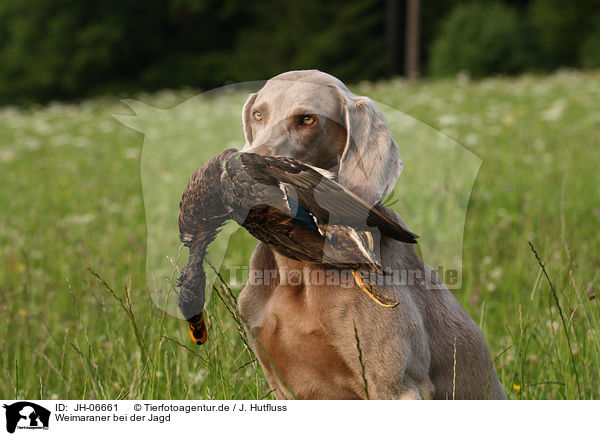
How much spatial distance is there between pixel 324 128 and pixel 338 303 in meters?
0.48

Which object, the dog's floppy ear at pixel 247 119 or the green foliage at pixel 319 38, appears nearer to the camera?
the dog's floppy ear at pixel 247 119

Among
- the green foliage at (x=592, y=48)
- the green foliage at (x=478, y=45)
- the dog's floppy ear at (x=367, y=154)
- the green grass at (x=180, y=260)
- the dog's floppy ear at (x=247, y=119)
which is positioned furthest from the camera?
the green foliage at (x=592, y=48)

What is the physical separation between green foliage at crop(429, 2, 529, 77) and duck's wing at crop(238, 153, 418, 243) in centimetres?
1871

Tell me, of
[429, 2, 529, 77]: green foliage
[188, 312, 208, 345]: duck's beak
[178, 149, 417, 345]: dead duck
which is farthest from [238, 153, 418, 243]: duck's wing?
[429, 2, 529, 77]: green foliage

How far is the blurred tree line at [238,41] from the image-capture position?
63.3 ft

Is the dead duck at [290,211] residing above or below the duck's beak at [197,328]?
above

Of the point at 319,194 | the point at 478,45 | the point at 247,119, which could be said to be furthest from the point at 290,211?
the point at 478,45

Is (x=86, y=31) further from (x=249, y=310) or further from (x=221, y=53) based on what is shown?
(x=249, y=310)

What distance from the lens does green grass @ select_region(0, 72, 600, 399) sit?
2.07m

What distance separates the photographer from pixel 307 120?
1689 millimetres

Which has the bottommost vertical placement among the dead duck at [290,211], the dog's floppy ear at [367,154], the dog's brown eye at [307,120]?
the dead duck at [290,211]
